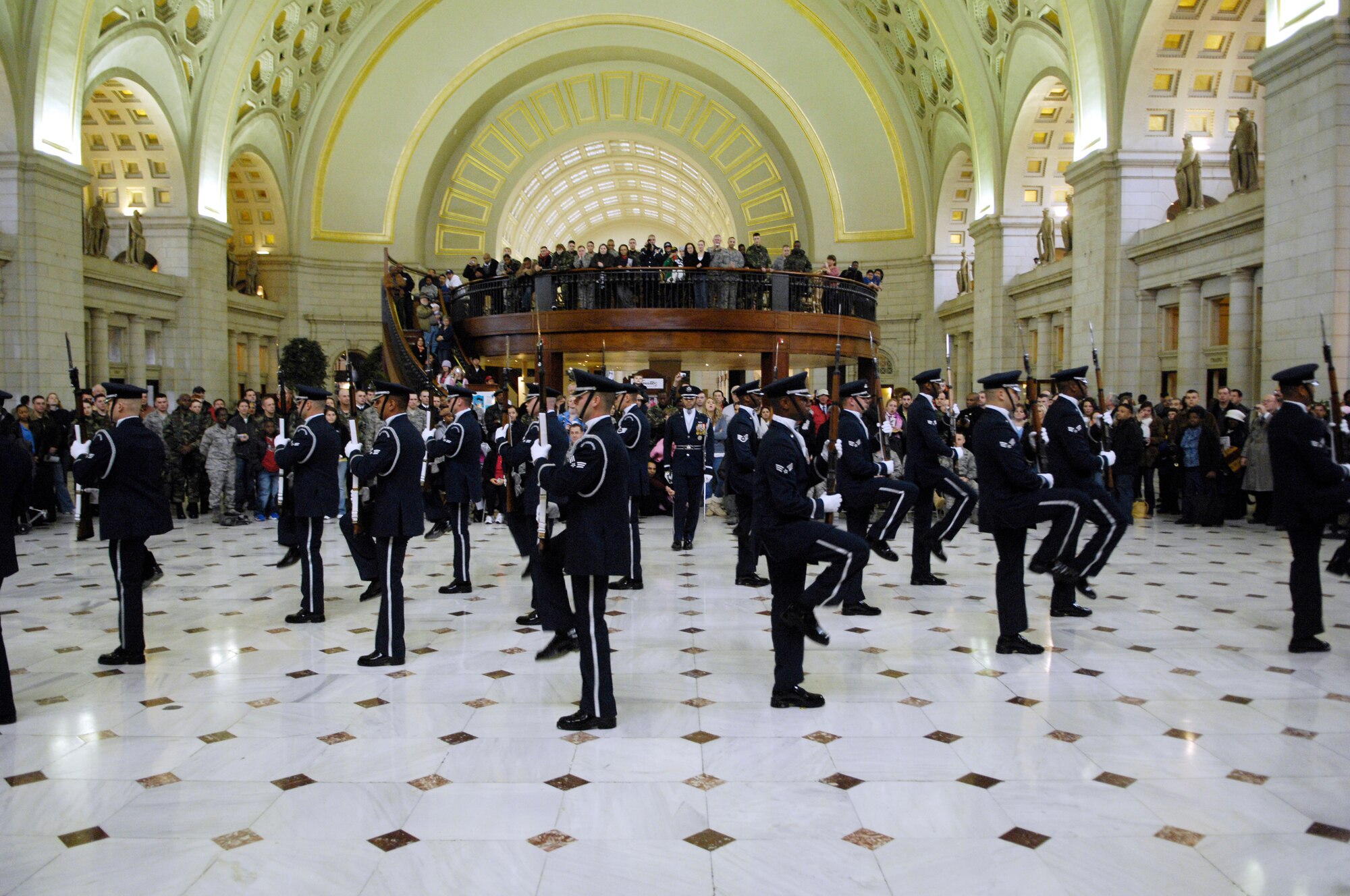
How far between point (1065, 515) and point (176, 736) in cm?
591

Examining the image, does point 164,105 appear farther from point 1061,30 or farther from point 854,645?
point 854,645

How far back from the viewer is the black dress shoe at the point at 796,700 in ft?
19.1

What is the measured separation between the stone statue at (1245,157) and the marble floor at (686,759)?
399 inches

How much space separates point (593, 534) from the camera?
5340 millimetres

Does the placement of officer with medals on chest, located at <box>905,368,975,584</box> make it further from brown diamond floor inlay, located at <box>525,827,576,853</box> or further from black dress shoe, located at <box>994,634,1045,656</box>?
brown diamond floor inlay, located at <box>525,827,576,853</box>

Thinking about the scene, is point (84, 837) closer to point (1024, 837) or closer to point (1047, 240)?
point (1024, 837)

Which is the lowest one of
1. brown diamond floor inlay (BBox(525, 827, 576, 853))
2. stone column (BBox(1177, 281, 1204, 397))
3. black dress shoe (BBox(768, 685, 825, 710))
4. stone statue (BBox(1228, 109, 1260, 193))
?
brown diamond floor inlay (BBox(525, 827, 576, 853))

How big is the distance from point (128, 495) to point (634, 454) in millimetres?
4282

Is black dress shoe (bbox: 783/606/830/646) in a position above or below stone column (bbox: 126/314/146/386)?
below

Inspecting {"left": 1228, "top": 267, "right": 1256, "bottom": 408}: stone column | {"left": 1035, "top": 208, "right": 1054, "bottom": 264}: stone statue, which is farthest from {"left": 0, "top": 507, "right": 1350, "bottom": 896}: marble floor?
{"left": 1035, "top": 208, "right": 1054, "bottom": 264}: stone statue

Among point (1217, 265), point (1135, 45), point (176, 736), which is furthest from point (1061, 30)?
point (176, 736)

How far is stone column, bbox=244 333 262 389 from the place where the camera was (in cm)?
2939

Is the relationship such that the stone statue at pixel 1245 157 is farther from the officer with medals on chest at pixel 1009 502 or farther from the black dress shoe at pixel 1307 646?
the officer with medals on chest at pixel 1009 502

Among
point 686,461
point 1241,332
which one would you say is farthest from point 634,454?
point 1241,332
